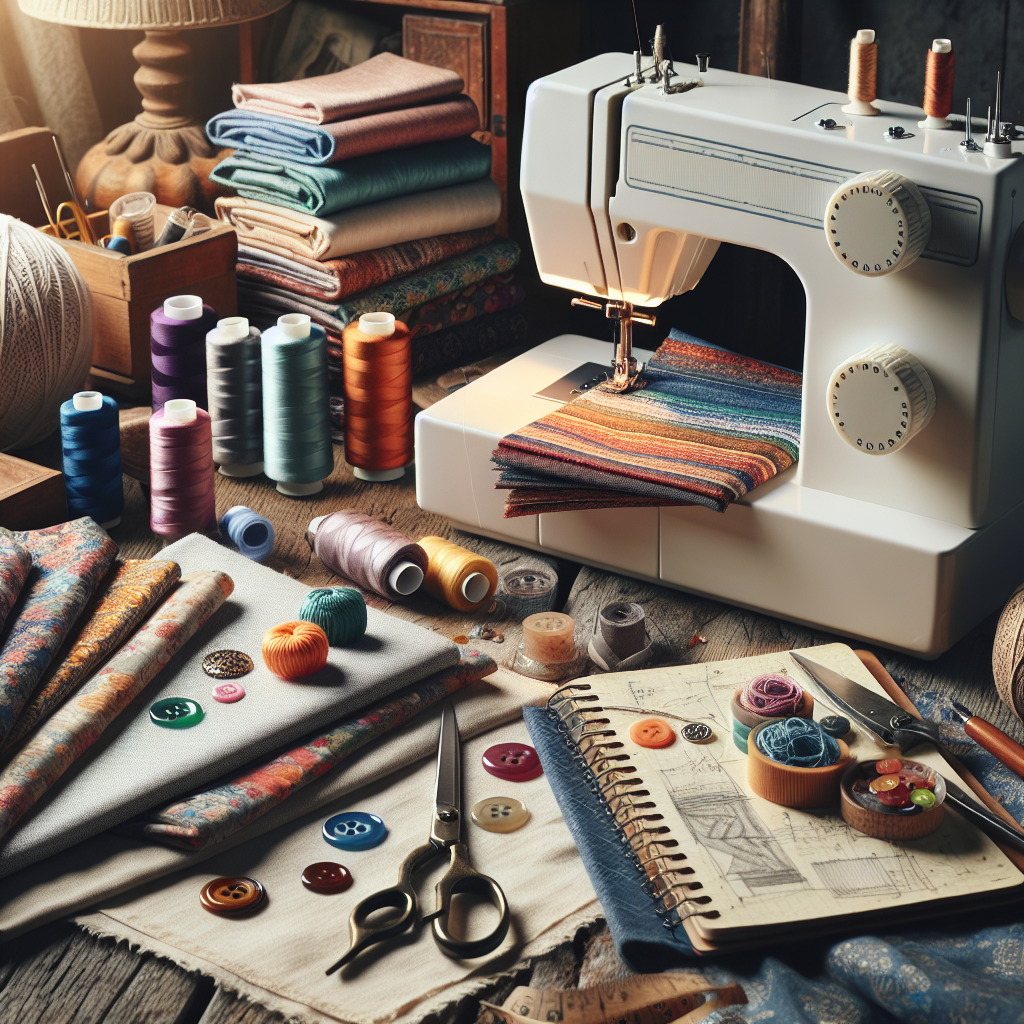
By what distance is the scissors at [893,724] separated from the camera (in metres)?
1.43

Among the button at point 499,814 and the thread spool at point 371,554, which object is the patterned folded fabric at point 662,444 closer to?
the thread spool at point 371,554

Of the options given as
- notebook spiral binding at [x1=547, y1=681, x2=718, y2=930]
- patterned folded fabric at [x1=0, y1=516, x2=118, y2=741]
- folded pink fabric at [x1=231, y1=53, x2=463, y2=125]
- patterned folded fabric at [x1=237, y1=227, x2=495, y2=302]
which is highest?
folded pink fabric at [x1=231, y1=53, x2=463, y2=125]

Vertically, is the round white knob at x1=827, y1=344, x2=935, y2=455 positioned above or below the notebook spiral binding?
above

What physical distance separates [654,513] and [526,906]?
28.4 inches

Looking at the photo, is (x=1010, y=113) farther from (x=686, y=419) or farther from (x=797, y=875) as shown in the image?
(x=797, y=875)

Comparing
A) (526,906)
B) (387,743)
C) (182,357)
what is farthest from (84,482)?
(526,906)

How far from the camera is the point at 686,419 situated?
2.08 m

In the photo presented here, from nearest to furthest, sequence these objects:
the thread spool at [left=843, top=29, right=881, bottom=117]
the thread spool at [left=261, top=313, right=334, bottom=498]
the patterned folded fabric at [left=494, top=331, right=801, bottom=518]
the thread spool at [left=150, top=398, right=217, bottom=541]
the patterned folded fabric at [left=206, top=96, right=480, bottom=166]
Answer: the thread spool at [left=843, top=29, right=881, bottom=117]
the patterned folded fabric at [left=494, top=331, right=801, bottom=518]
the thread spool at [left=150, top=398, right=217, bottom=541]
the thread spool at [left=261, top=313, right=334, bottom=498]
the patterned folded fabric at [left=206, top=96, right=480, bottom=166]

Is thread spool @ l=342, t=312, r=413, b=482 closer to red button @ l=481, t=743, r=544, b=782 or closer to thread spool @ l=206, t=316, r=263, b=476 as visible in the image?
thread spool @ l=206, t=316, r=263, b=476

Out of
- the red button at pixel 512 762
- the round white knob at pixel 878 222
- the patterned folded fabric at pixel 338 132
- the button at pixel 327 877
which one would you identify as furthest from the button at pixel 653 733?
the patterned folded fabric at pixel 338 132

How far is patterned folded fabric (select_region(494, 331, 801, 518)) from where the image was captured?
1.93 meters

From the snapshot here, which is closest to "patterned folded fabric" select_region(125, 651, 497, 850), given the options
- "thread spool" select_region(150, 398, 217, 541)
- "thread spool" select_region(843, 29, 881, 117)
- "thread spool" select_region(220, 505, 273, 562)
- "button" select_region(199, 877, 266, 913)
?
"button" select_region(199, 877, 266, 913)

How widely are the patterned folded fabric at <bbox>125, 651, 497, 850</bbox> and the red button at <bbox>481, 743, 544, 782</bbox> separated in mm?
115

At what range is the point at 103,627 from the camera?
5.66 ft
